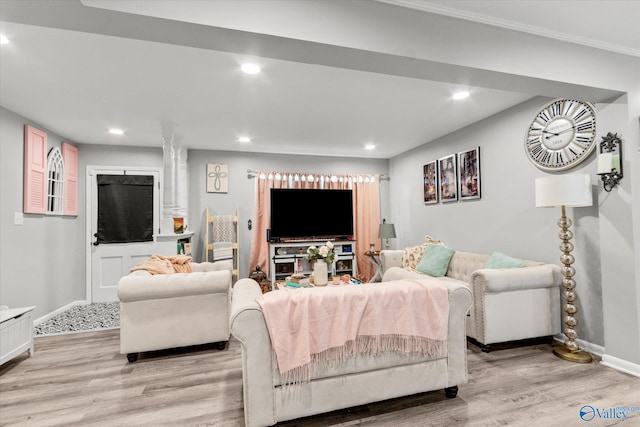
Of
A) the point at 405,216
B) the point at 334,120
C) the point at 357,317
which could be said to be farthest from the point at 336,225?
the point at 357,317

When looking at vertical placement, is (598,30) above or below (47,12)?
above

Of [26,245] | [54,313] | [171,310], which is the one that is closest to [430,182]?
[171,310]

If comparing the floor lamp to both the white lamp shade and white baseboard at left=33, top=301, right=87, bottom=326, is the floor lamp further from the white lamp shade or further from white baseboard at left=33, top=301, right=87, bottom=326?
white baseboard at left=33, top=301, right=87, bottom=326

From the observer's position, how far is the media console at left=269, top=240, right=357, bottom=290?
5.37 metres

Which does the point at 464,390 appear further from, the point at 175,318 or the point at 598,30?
the point at 598,30

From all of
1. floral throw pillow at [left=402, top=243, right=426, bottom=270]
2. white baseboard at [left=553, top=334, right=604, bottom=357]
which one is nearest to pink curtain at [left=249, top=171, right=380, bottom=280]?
floral throw pillow at [left=402, top=243, right=426, bottom=270]

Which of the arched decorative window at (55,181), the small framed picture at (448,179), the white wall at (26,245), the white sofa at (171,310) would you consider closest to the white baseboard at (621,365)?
the small framed picture at (448,179)

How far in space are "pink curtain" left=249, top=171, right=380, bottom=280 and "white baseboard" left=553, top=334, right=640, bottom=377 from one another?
3478 mm

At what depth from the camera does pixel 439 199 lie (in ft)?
15.6

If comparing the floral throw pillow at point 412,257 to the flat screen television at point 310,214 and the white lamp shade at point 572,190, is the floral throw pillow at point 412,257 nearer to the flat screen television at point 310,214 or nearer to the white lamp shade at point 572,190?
the flat screen television at point 310,214

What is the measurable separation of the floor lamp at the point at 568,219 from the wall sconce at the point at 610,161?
12cm

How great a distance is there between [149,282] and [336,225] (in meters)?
3.60

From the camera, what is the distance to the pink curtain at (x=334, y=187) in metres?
5.53

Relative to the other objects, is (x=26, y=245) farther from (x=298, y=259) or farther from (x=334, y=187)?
(x=334, y=187)
